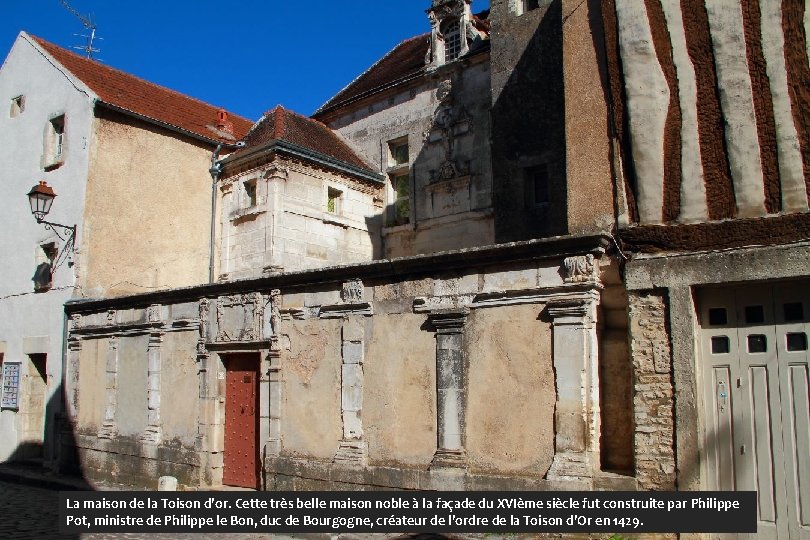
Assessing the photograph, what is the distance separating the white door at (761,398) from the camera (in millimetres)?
6082

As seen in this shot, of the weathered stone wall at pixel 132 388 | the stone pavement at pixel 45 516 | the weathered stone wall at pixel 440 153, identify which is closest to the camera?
the stone pavement at pixel 45 516

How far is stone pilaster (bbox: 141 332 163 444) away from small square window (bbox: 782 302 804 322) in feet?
30.3

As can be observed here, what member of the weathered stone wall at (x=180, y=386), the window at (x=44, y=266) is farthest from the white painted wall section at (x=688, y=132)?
the window at (x=44, y=266)

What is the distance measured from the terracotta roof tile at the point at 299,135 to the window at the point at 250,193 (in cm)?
70

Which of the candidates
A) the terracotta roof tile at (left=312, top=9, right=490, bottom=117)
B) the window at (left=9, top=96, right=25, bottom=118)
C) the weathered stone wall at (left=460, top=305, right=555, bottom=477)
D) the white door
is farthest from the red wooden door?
the window at (left=9, top=96, right=25, bottom=118)

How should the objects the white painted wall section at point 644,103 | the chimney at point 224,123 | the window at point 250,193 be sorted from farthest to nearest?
1. the chimney at point 224,123
2. the window at point 250,193
3. the white painted wall section at point 644,103

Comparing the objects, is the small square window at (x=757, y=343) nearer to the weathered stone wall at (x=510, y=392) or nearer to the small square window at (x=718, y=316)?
the small square window at (x=718, y=316)

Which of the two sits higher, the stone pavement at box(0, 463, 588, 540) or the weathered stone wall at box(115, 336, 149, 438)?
the weathered stone wall at box(115, 336, 149, 438)

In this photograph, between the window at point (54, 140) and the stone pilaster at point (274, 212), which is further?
the window at point (54, 140)

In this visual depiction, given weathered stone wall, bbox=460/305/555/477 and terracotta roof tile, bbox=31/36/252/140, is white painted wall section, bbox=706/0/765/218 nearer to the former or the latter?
weathered stone wall, bbox=460/305/555/477

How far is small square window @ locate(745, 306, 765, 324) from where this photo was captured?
A: 6422mm

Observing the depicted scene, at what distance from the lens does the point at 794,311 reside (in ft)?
20.6

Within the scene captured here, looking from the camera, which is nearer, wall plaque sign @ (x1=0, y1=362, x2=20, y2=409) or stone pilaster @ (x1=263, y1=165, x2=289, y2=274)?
stone pilaster @ (x1=263, y1=165, x2=289, y2=274)

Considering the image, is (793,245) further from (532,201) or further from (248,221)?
(248,221)
